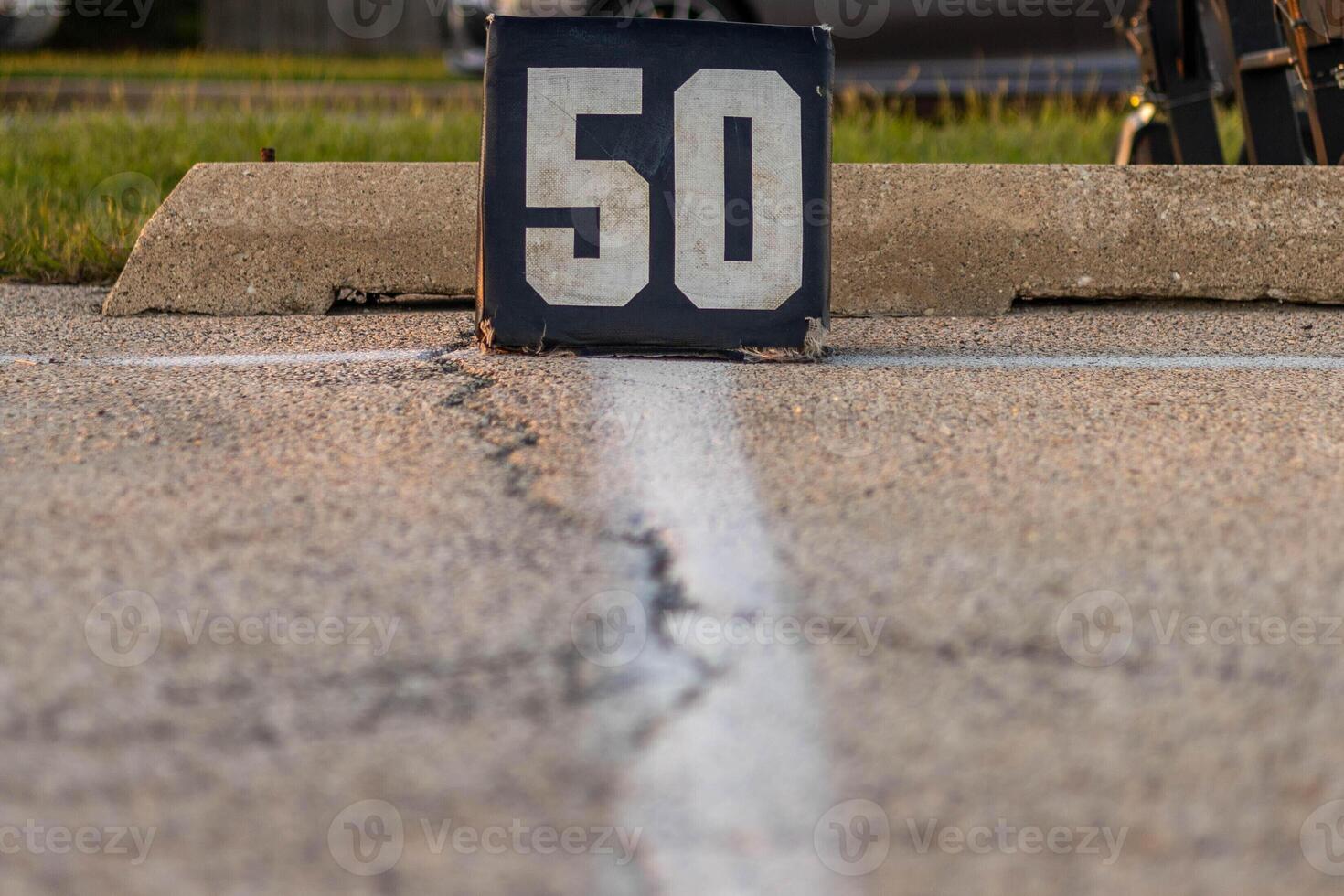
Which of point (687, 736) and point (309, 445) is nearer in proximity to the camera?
point (687, 736)

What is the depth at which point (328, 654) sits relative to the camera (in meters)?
1.17

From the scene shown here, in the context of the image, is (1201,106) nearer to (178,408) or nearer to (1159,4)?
(1159,4)

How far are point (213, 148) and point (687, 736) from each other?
14.5 ft

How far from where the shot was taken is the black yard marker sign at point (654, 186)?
2289mm

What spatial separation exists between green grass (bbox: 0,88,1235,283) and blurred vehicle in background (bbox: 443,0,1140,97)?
1.15 feet

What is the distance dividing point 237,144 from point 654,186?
3.14 meters

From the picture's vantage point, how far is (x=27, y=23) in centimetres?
1313

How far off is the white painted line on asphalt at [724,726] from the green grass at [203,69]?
7.64 m

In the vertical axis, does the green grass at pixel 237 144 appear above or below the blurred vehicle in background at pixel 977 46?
below

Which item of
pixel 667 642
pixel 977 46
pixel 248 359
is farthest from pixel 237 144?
pixel 667 642

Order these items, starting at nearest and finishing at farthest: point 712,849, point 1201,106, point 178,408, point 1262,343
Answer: point 712,849 → point 178,408 → point 1262,343 → point 1201,106

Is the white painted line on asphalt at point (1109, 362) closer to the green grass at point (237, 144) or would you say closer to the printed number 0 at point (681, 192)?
the printed number 0 at point (681, 192)

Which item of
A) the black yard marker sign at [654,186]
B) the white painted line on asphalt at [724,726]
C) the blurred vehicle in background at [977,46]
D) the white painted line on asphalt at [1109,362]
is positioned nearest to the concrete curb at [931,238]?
the white painted line on asphalt at [1109,362]

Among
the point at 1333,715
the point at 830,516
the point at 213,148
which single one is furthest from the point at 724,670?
the point at 213,148
